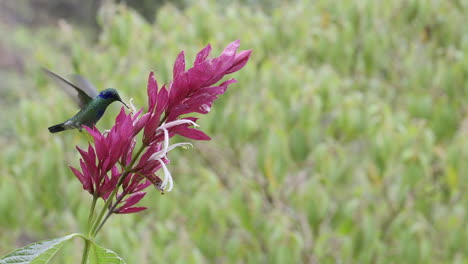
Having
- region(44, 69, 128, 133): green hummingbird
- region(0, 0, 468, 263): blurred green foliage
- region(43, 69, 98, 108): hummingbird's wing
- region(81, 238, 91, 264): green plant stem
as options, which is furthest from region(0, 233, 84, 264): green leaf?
region(0, 0, 468, 263): blurred green foliage

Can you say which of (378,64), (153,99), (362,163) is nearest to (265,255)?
(362,163)

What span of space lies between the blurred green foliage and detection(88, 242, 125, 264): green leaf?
183 cm

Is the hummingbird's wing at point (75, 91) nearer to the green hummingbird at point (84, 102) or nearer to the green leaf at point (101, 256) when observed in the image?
the green hummingbird at point (84, 102)

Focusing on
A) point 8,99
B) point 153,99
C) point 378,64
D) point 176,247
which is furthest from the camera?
point 8,99

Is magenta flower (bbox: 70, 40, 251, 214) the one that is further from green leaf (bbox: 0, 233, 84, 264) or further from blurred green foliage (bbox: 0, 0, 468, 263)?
blurred green foliage (bbox: 0, 0, 468, 263)

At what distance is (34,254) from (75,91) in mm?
304

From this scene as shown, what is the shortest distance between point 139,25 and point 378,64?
1.18 m

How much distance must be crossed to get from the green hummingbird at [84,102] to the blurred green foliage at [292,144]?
161cm

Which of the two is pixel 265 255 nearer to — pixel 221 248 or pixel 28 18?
pixel 221 248

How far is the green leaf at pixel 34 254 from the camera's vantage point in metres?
0.45

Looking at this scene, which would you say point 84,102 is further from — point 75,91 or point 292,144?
point 292,144

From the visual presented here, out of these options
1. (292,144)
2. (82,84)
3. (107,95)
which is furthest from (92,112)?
(292,144)

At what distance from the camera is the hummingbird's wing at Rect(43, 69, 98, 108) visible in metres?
0.68

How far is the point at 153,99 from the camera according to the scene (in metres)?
0.47
